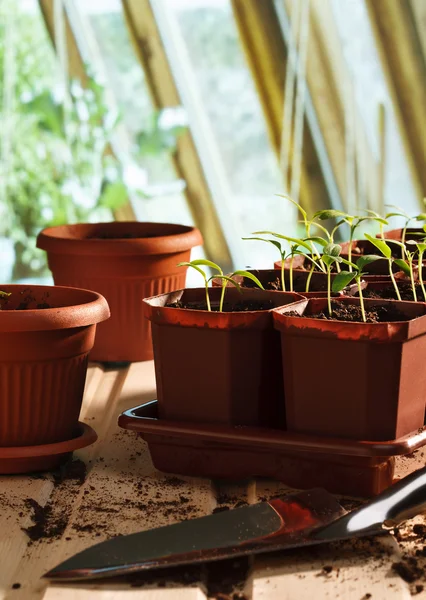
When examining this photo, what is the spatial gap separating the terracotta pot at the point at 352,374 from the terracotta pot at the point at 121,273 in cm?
64

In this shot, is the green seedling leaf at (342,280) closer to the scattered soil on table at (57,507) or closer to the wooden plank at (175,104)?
the scattered soil on table at (57,507)

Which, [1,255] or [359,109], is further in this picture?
[1,255]

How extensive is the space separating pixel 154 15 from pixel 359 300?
2.95 meters

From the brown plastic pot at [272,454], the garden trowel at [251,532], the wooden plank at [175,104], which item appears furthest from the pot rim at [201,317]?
the wooden plank at [175,104]

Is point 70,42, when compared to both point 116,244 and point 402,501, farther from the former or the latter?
point 402,501

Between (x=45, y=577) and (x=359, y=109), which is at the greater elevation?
(x=359, y=109)

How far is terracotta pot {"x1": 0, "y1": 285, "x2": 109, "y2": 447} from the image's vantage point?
107 centimetres

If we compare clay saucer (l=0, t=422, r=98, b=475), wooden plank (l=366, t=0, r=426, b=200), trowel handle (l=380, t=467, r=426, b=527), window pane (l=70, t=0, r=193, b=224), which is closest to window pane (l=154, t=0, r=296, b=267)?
window pane (l=70, t=0, r=193, b=224)

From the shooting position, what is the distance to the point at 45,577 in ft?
2.56

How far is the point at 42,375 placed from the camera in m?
1.10

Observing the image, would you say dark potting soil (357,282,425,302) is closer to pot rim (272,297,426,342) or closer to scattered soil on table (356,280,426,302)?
scattered soil on table (356,280,426,302)

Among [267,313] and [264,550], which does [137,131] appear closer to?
[267,313]

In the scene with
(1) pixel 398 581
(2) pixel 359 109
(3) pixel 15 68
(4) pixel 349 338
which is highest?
(3) pixel 15 68

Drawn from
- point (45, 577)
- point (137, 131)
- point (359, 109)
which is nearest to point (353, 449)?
point (45, 577)
